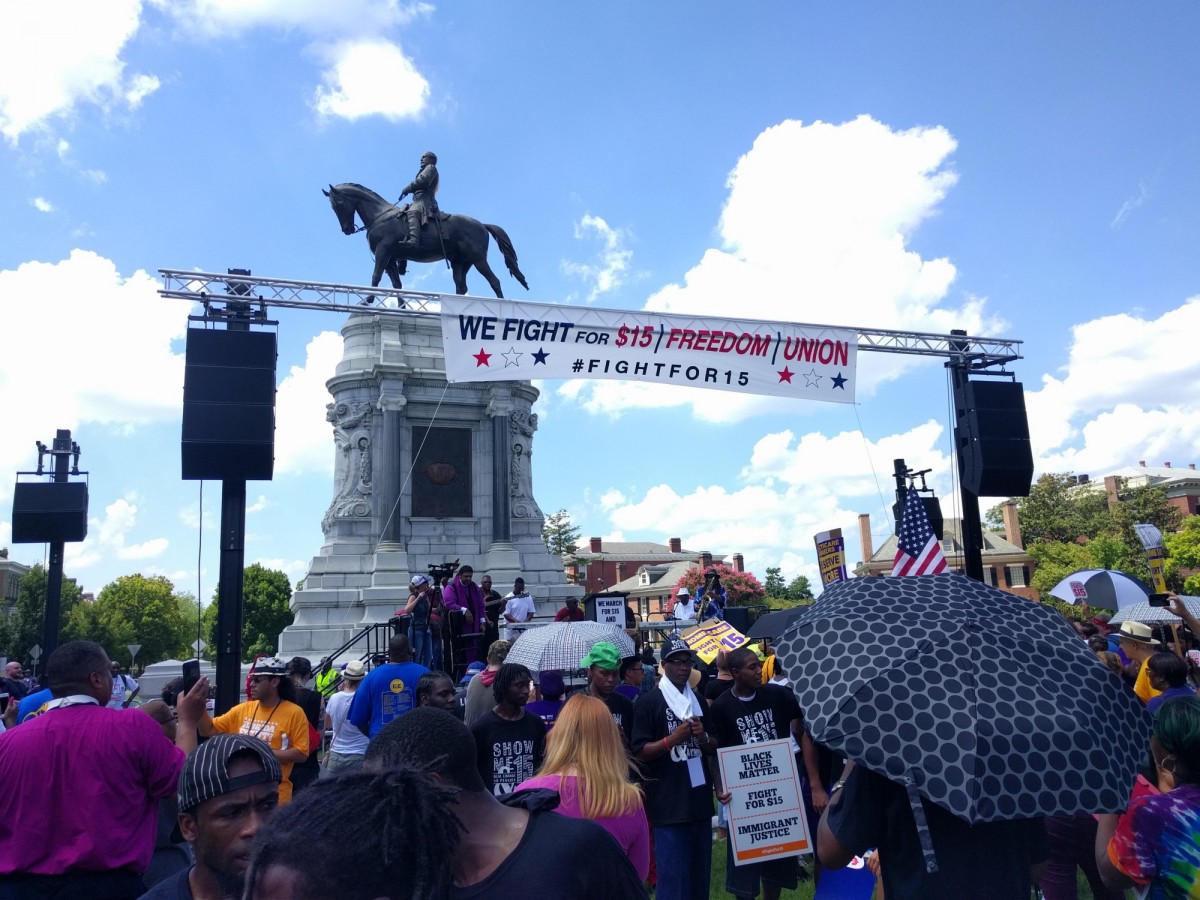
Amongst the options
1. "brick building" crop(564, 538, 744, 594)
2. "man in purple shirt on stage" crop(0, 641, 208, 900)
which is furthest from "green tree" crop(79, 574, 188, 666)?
"man in purple shirt on stage" crop(0, 641, 208, 900)

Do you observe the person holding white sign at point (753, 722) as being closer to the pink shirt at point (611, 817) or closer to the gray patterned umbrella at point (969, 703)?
the pink shirt at point (611, 817)

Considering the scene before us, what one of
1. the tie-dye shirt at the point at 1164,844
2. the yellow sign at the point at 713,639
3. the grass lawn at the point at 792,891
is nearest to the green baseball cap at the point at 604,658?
the grass lawn at the point at 792,891

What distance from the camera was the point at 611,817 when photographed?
12.3 feet

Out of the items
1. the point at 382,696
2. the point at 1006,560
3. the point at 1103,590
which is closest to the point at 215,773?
the point at 382,696

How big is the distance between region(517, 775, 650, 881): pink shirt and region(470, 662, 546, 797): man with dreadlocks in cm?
164

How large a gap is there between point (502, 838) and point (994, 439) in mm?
14634

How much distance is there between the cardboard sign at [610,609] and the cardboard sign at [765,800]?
9987 mm

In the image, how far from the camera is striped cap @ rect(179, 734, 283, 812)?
2.91 m

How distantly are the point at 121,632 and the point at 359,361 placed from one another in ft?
207

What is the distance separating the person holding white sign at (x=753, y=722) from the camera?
6.02 meters

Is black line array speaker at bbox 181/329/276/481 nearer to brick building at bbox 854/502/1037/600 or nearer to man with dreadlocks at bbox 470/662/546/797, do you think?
man with dreadlocks at bbox 470/662/546/797

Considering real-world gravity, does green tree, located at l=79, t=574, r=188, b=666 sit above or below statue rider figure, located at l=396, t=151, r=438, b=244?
below

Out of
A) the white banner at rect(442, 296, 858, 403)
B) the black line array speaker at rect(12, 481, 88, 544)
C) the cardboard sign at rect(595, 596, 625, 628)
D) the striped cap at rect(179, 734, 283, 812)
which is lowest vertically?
the striped cap at rect(179, 734, 283, 812)

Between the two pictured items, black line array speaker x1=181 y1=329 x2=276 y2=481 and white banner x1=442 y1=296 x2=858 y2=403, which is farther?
white banner x1=442 y1=296 x2=858 y2=403
